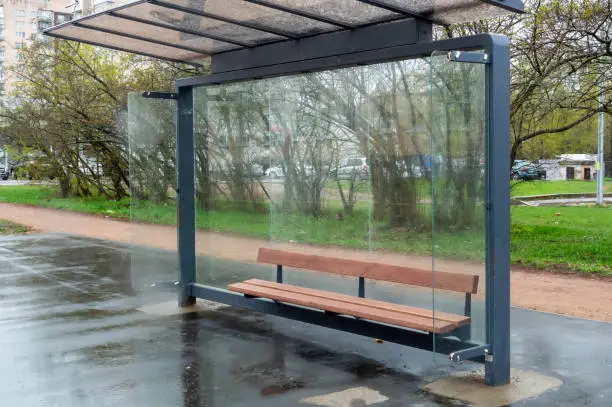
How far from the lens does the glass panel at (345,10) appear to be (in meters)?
6.05

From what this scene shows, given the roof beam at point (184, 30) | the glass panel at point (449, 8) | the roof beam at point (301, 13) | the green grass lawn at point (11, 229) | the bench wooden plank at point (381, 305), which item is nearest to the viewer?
the bench wooden plank at point (381, 305)

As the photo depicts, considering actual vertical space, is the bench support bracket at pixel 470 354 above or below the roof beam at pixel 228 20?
below

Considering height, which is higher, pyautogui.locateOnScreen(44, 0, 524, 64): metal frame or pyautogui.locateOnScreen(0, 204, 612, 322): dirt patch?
pyautogui.locateOnScreen(44, 0, 524, 64): metal frame

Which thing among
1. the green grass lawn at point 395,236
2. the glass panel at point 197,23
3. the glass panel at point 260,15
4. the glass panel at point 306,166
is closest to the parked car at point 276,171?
the glass panel at point 306,166

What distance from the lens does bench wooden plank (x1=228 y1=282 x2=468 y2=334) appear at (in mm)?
5493

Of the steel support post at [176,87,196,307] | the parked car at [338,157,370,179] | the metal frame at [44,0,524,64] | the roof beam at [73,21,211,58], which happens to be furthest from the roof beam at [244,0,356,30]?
the parked car at [338,157,370,179]

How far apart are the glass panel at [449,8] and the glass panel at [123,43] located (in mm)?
3227

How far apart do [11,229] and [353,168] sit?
12.0 meters

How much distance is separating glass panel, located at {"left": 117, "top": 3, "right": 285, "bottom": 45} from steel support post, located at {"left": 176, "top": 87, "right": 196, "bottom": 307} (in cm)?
130

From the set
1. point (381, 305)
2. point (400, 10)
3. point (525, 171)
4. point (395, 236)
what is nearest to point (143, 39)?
point (400, 10)

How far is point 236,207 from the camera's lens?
8.80 metres

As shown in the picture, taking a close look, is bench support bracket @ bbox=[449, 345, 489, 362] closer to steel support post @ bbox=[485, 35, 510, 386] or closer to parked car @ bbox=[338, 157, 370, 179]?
steel support post @ bbox=[485, 35, 510, 386]

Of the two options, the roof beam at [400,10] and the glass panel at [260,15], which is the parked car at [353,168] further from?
the roof beam at [400,10]

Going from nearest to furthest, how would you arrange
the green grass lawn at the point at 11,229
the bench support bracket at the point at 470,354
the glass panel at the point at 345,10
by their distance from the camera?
1. the bench support bracket at the point at 470,354
2. the glass panel at the point at 345,10
3. the green grass lawn at the point at 11,229
